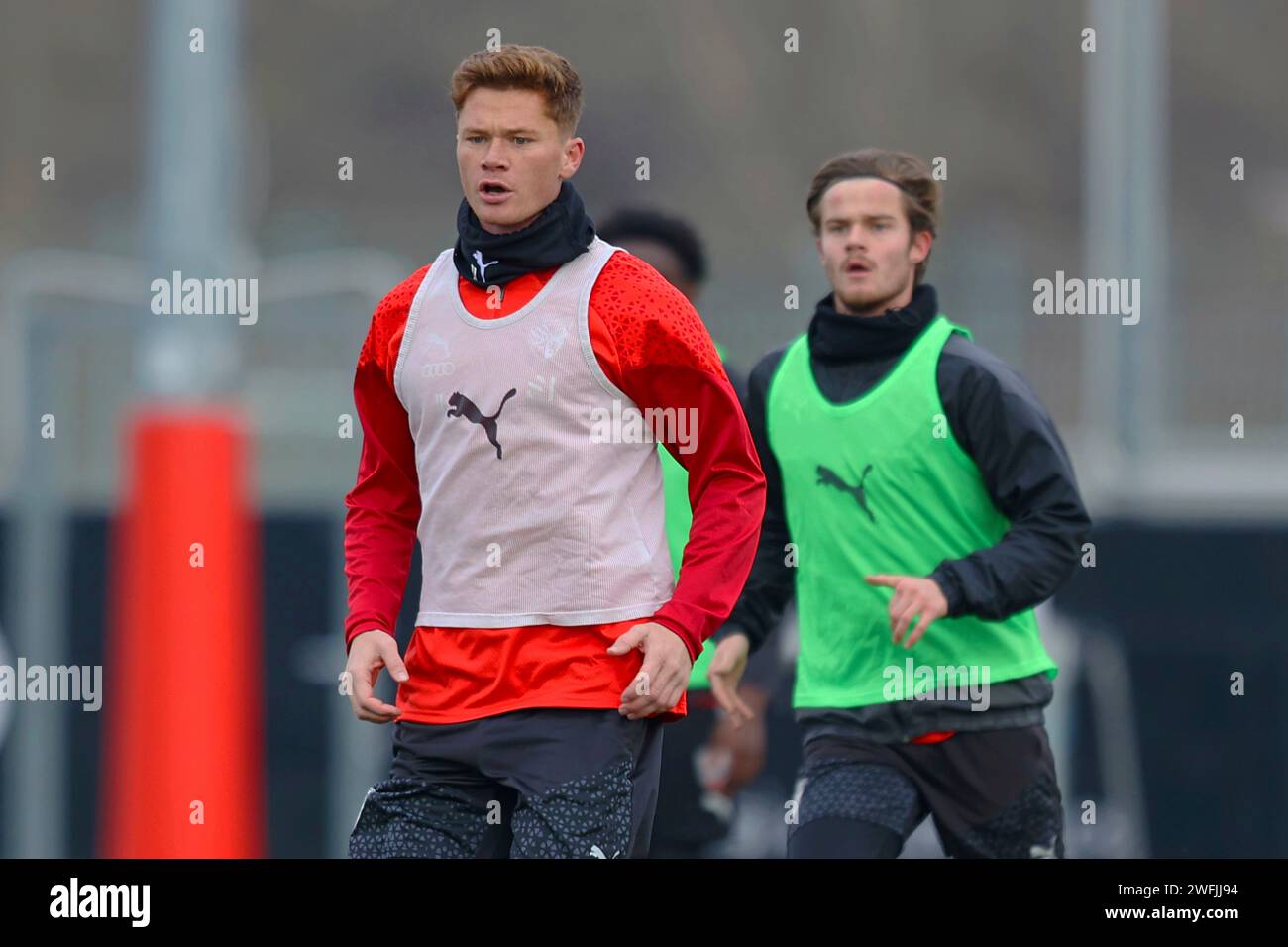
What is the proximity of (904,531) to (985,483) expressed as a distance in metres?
0.19

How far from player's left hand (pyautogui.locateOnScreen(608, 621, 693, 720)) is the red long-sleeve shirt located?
0.12 feet

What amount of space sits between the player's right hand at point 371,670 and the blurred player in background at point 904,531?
108cm

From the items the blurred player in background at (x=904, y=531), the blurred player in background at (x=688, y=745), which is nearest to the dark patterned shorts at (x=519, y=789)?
the blurred player in background at (x=904, y=531)

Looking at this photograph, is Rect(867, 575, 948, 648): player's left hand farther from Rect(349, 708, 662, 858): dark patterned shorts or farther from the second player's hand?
Rect(349, 708, 662, 858): dark patterned shorts

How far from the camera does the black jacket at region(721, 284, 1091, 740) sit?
442 centimetres

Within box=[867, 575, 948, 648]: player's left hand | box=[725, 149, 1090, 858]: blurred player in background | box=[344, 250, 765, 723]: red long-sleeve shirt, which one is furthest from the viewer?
box=[725, 149, 1090, 858]: blurred player in background

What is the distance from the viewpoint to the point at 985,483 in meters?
4.67

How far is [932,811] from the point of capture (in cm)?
466

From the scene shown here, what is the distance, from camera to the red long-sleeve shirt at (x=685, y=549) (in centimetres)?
375

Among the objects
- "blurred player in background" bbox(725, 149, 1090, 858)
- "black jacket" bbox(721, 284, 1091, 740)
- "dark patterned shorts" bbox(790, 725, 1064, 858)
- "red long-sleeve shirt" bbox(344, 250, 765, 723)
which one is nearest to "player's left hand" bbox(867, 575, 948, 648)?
"black jacket" bbox(721, 284, 1091, 740)

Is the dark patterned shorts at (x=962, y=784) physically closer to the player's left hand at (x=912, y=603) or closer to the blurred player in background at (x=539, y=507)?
the player's left hand at (x=912, y=603)

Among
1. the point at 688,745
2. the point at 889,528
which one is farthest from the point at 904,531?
the point at 688,745

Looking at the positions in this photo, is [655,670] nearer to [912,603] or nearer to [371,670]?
[371,670]
